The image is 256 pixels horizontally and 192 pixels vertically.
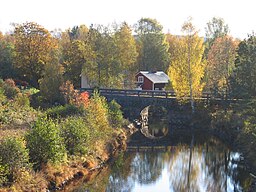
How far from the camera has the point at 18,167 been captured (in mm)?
20188

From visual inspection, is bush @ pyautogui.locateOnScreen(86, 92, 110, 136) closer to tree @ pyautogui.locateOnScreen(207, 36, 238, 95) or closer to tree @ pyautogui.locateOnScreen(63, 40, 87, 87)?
tree @ pyautogui.locateOnScreen(63, 40, 87, 87)

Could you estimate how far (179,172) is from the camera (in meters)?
28.8

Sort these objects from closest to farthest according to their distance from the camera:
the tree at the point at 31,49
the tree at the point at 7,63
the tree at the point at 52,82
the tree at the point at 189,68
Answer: the tree at the point at 52,82 < the tree at the point at 189,68 < the tree at the point at 31,49 < the tree at the point at 7,63

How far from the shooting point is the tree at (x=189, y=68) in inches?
1796

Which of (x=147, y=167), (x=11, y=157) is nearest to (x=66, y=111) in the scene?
(x=147, y=167)

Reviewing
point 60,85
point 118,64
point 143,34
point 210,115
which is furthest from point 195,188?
point 143,34

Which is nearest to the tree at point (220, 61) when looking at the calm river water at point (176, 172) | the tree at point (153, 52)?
the tree at point (153, 52)

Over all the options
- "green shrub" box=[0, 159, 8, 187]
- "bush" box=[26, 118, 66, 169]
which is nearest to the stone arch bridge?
"bush" box=[26, 118, 66, 169]

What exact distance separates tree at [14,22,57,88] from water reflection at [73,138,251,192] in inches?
1047

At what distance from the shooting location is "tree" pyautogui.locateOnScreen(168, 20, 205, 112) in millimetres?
45625

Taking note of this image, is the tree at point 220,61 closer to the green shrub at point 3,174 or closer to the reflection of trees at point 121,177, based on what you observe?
the reflection of trees at point 121,177

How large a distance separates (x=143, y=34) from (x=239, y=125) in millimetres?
40579

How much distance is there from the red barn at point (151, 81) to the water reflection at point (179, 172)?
23.0 meters

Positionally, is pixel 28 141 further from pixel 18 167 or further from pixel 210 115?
pixel 210 115
